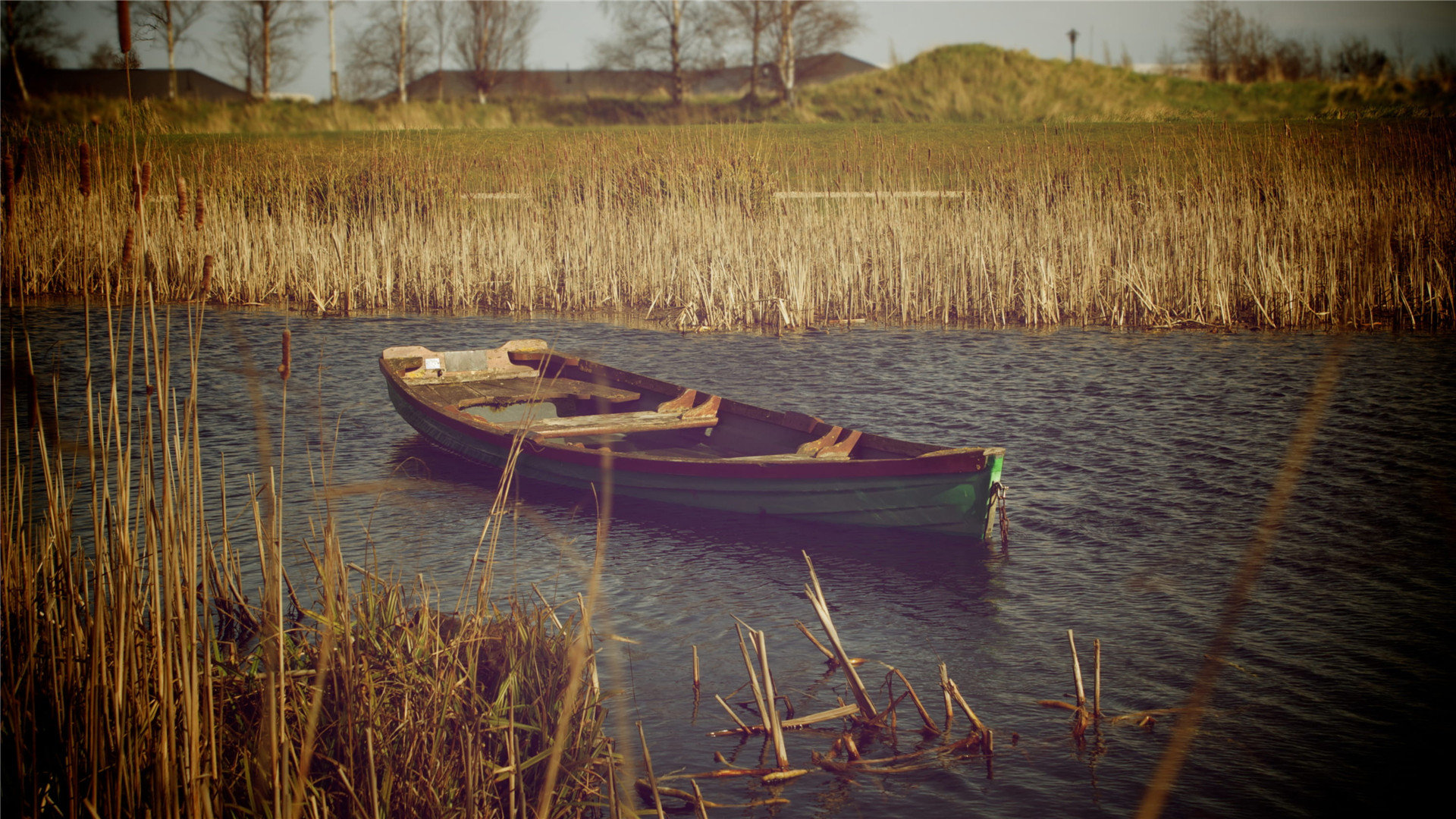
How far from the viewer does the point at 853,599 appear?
4.37m

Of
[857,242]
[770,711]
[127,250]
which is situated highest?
[857,242]

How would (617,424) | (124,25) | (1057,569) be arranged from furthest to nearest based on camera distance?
1. (617,424)
2. (1057,569)
3. (124,25)

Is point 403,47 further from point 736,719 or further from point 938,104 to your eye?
point 736,719

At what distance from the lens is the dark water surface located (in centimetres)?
315

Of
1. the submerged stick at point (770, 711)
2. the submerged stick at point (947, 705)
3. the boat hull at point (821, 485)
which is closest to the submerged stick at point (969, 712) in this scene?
the submerged stick at point (947, 705)

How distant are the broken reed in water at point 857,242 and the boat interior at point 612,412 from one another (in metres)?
3.32

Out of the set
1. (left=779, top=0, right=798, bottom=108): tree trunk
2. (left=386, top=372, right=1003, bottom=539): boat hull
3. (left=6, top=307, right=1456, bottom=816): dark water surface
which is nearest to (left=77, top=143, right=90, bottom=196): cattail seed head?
(left=6, top=307, right=1456, bottom=816): dark water surface

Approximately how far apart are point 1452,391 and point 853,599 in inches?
225

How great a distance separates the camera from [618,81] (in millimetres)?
52969

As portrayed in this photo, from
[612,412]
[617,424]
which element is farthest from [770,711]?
[612,412]

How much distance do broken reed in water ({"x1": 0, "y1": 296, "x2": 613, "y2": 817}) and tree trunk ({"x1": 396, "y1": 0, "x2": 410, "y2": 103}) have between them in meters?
38.2

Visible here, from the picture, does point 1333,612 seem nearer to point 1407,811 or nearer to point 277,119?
point 1407,811

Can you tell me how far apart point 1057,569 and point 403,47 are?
3958 cm

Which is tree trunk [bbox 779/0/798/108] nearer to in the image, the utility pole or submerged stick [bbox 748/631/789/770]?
the utility pole
